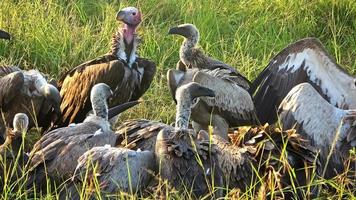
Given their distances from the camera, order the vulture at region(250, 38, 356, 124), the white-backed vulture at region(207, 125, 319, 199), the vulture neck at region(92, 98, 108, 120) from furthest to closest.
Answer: the vulture at region(250, 38, 356, 124), the vulture neck at region(92, 98, 108, 120), the white-backed vulture at region(207, 125, 319, 199)

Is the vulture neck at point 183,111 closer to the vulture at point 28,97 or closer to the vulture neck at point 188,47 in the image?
the vulture at point 28,97

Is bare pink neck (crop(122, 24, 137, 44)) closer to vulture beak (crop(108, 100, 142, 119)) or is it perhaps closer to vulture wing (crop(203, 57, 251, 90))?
vulture wing (crop(203, 57, 251, 90))

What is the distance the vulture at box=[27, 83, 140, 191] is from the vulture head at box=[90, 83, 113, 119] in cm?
30

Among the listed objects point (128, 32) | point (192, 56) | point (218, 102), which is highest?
point (128, 32)

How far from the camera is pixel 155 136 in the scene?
6.16 m

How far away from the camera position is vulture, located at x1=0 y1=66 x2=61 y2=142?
7.05m

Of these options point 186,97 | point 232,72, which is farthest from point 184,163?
point 232,72

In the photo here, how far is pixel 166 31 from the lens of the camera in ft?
29.2

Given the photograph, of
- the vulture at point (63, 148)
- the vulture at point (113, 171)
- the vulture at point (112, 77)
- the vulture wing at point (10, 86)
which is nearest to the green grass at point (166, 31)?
the vulture at point (112, 77)

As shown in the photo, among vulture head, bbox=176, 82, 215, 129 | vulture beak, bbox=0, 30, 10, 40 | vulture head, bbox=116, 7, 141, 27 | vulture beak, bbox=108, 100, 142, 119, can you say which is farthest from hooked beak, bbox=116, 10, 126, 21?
vulture head, bbox=176, 82, 215, 129

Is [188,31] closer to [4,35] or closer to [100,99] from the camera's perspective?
[100,99]

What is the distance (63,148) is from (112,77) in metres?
1.56

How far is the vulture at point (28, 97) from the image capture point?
7.05m

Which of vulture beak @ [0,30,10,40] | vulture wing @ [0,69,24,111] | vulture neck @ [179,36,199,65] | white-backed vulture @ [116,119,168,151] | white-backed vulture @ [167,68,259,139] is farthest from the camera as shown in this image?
vulture neck @ [179,36,199,65]
